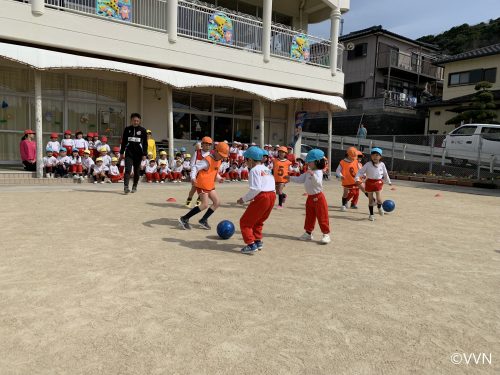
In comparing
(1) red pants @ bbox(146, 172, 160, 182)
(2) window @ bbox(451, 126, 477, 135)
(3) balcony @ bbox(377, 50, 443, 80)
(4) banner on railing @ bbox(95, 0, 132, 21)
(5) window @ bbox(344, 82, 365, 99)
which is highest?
(3) balcony @ bbox(377, 50, 443, 80)

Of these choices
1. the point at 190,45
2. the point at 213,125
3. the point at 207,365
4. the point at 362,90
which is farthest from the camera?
the point at 362,90

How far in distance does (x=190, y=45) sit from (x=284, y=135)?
7.71 meters

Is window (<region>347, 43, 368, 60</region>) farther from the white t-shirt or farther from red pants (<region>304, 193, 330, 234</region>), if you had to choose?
the white t-shirt

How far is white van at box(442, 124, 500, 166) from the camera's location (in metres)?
17.8

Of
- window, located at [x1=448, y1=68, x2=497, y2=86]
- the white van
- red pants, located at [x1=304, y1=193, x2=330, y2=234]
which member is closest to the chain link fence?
the white van

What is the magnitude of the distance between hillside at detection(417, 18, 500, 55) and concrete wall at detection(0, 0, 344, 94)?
33.0 m

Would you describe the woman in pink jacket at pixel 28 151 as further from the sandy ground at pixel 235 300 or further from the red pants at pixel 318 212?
the red pants at pixel 318 212

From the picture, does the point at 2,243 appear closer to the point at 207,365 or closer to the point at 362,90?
the point at 207,365

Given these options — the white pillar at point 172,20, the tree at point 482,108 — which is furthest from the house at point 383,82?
the white pillar at point 172,20

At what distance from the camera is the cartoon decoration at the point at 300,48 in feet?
58.0

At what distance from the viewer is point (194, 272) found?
14.0 ft

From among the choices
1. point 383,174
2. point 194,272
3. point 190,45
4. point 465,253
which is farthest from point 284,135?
point 194,272

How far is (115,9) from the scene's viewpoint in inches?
510

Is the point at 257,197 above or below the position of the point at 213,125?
below
